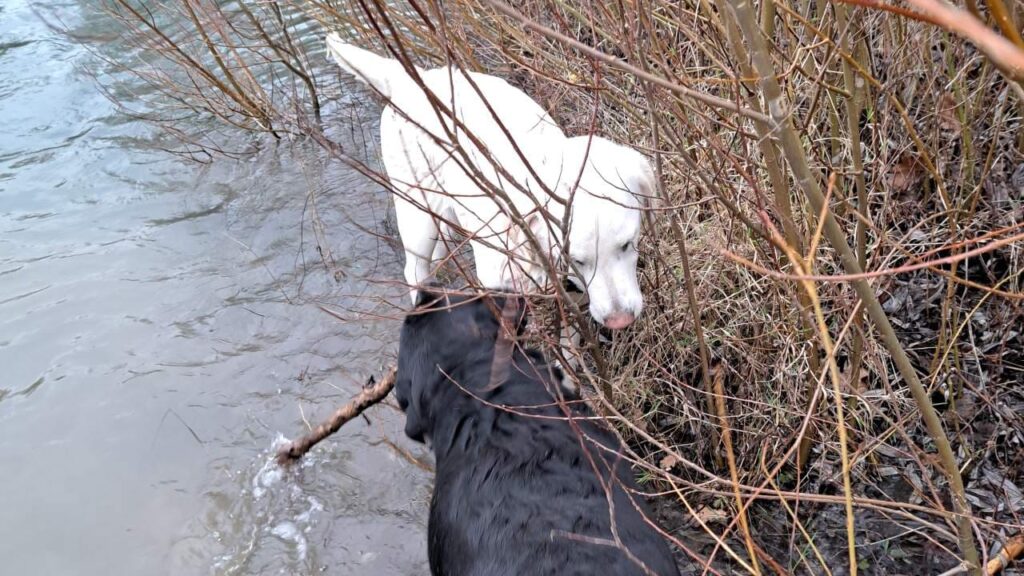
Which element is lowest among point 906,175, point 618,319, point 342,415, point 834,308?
point 342,415

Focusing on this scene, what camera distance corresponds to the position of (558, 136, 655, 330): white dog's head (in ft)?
9.25

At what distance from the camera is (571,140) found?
10.3 ft

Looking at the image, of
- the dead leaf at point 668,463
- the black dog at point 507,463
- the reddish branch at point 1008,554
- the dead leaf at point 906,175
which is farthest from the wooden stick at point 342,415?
the dead leaf at point 906,175

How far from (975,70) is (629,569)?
250 centimetres

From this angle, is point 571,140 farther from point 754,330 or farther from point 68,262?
point 68,262

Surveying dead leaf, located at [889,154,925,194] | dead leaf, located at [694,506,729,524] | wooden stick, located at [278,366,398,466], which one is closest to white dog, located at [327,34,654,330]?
wooden stick, located at [278,366,398,466]

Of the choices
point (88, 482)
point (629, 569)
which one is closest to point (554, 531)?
point (629, 569)

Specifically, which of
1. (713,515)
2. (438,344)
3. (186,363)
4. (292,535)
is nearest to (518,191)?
(438,344)

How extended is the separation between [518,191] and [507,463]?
3.85ft

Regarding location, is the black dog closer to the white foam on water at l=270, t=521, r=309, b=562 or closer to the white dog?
the white dog

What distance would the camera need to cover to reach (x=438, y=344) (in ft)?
8.77

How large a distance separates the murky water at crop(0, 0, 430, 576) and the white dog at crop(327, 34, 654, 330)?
44 cm

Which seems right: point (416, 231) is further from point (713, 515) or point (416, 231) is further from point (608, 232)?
point (713, 515)

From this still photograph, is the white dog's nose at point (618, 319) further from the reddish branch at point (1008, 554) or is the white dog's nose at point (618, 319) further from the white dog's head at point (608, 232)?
the reddish branch at point (1008, 554)
